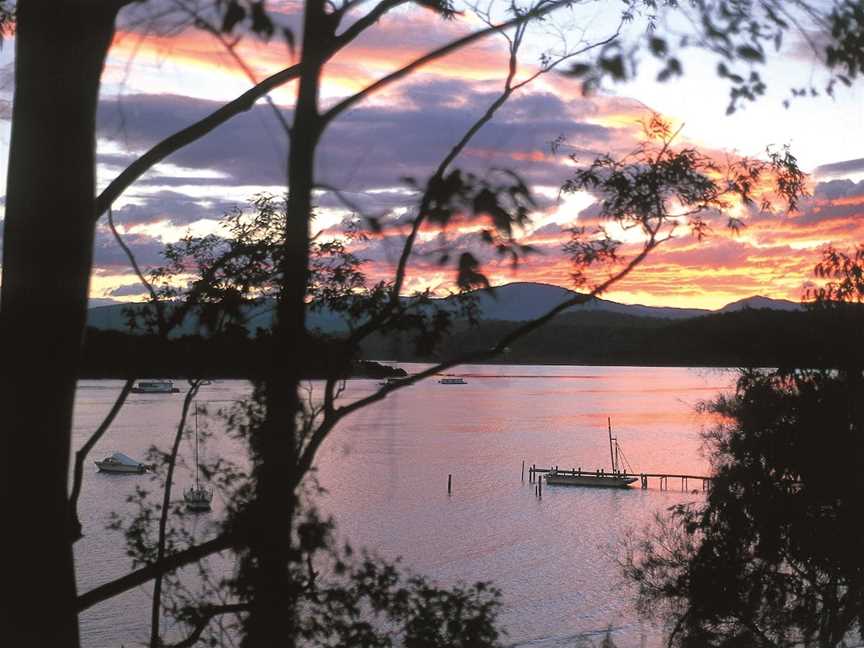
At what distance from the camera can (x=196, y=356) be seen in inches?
220

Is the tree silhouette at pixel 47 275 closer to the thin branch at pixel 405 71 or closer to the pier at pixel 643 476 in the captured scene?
the thin branch at pixel 405 71

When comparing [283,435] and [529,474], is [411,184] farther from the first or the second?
[529,474]

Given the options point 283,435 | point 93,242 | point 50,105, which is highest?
point 50,105

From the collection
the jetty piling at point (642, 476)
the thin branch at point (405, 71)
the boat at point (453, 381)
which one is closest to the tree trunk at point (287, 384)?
the thin branch at point (405, 71)

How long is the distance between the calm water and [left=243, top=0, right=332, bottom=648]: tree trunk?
106 centimetres

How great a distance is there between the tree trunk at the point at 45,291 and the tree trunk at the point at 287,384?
36.9 inches

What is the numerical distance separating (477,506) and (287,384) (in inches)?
1449

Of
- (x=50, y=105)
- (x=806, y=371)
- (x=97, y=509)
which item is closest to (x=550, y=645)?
(x=806, y=371)

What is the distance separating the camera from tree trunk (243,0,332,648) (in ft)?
11.6

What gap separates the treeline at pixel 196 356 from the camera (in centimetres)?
513

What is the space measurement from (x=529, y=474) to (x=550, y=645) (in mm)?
25660

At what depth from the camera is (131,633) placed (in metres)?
21.9

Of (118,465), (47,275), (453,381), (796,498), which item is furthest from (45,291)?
(453,381)

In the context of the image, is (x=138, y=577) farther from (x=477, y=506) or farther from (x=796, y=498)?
(x=477, y=506)
